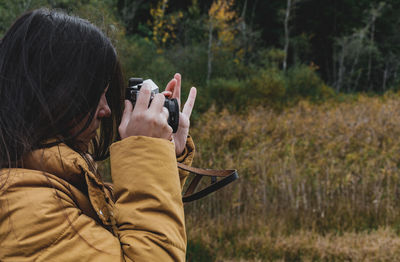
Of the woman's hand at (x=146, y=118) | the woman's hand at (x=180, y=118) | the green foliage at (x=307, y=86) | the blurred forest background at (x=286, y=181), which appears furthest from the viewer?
the green foliage at (x=307, y=86)

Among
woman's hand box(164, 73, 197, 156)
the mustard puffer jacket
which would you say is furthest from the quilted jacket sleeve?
woman's hand box(164, 73, 197, 156)

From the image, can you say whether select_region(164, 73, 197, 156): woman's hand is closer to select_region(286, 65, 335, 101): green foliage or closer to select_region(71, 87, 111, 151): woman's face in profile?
select_region(71, 87, 111, 151): woman's face in profile

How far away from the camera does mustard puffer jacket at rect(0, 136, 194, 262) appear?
70 centimetres

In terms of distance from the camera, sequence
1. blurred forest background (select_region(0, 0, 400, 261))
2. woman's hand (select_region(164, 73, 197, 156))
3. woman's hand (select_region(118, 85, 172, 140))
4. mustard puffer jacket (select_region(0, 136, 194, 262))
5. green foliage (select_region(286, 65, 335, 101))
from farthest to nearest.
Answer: green foliage (select_region(286, 65, 335, 101)), blurred forest background (select_region(0, 0, 400, 261)), woman's hand (select_region(164, 73, 197, 156)), woman's hand (select_region(118, 85, 172, 140)), mustard puffer jacket (select_region(0, 136, 194, 262))

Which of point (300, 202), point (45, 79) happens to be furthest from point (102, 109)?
point (300, 202)

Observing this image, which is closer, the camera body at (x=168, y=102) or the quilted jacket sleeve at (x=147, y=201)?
the quilted jacket sleeve at (x=147, y=201)


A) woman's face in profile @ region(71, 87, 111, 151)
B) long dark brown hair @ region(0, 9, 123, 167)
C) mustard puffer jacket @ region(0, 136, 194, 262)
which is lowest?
mustard puffer jacket @ region(0, 136, 194, 262)

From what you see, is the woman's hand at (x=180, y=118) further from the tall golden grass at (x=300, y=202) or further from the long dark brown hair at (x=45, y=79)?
the tall golden grass at (x=300, y=202)

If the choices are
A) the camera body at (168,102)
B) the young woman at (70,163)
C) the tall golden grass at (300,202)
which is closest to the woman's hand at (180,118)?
the camera body at (168,102)

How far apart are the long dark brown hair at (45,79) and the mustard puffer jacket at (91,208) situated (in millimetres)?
45

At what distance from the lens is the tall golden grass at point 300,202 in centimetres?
317

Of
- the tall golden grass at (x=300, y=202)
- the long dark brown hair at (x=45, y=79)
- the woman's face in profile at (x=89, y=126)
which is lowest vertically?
the tall golden grass at (x=300, y=202)

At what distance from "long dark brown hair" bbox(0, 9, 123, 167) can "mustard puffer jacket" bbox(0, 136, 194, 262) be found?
0.15ft

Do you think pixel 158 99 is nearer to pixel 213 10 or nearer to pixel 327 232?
pixel 327 232
